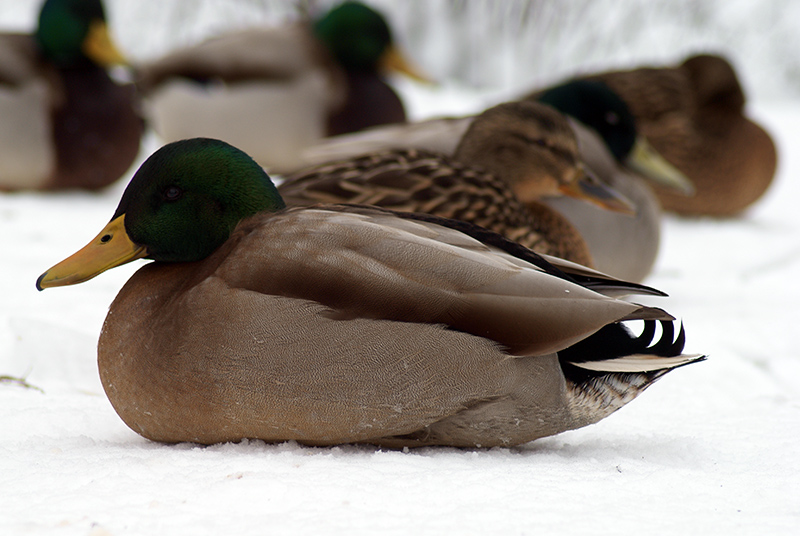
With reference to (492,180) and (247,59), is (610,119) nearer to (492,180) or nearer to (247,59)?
(492,180)

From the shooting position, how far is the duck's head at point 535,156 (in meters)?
3.76

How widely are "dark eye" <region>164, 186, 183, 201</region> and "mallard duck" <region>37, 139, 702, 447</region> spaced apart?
7.0 inches

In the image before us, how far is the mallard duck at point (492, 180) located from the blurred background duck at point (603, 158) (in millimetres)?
195

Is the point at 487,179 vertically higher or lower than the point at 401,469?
higher

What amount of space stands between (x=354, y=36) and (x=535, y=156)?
326 cm

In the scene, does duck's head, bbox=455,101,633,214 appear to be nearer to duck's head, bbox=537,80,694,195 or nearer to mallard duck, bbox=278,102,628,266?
mallard duck, bbox=278,102,628,266

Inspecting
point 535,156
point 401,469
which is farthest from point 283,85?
point 401,469

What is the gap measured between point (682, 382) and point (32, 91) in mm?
4715

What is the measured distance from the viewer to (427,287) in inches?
82.0

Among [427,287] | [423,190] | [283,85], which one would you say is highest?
[427,287]

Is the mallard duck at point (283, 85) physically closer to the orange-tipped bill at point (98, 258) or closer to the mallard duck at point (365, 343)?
the orange-tipped bill at point (98, 258)

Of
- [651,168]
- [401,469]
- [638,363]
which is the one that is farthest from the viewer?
[651,168]

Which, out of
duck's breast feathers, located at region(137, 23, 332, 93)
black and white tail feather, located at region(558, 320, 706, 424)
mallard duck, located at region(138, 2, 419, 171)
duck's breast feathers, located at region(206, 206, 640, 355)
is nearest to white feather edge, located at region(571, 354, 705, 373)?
black and white tail feather, located at region(558, 320, 706, 424)

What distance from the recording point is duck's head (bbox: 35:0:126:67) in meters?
6.34
